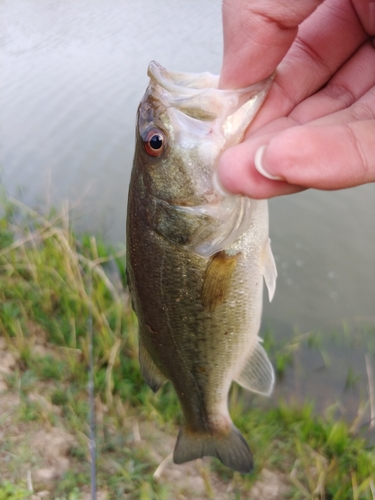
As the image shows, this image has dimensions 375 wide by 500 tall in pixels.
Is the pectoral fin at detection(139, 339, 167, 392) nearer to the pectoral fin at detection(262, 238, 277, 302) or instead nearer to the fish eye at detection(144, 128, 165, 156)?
the pectoral fin at detection(262, 238, 277, 302)

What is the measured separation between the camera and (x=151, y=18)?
9.85m

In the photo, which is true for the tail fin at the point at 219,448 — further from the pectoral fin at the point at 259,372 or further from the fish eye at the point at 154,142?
the fish eye at the point at 154,142

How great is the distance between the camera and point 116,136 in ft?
21.6

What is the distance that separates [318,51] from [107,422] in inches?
97.1

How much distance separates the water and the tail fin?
1507 mm

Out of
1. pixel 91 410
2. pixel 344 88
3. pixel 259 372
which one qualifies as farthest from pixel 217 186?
pixel 91 410

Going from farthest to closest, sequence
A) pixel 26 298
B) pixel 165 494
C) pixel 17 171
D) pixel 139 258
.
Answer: pixel 17 171 < pixel 26 298 < pixel 165 494 < pixel 139 258

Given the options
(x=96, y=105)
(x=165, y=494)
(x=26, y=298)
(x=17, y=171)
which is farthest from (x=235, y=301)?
(x=96, y=105)

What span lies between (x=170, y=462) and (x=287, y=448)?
2.42 feet

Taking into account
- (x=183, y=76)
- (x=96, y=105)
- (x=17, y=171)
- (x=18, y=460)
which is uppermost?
(x=183, y=76)

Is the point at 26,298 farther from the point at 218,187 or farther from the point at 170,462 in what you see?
the point at 218,187

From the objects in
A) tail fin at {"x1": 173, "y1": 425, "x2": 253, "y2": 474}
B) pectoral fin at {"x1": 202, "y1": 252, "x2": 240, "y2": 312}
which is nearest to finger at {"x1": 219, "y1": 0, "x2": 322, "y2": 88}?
pectoral fin at {"x1": 202, "y1": 252, "x2": 240, "y2": 312}

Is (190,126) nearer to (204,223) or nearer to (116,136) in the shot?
(204,223)

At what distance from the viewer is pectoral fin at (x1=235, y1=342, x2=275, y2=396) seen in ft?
6.55
